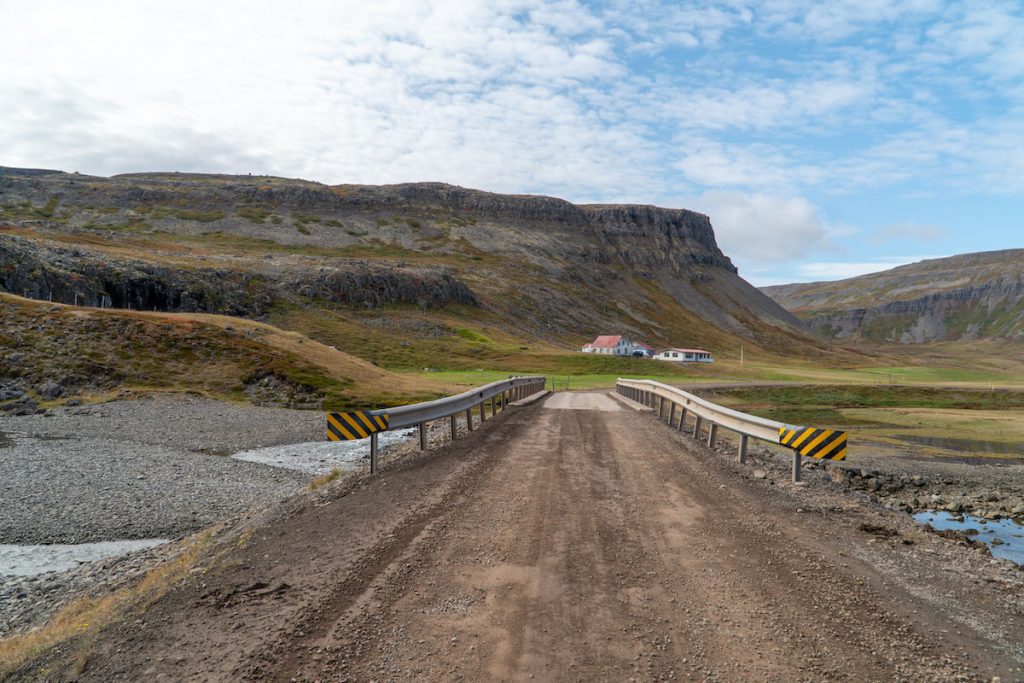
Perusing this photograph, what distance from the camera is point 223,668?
3986 millimetres

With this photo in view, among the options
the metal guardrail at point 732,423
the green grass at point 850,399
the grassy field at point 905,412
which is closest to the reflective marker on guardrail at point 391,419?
the metal guardrail at point 732,423

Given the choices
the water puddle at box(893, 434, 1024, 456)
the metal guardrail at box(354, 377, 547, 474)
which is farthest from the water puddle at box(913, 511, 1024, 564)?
the water puddle at box(893, 434, 1024, 456)

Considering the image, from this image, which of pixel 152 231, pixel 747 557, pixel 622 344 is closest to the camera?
pixel 747 557

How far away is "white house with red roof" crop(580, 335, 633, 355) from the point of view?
109 meters

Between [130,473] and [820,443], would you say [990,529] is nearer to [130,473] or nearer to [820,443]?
[820,443]

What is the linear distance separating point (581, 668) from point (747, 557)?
313cm

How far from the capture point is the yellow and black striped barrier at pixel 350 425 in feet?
34.9

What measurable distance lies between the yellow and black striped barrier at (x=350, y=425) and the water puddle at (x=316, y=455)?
144 inches

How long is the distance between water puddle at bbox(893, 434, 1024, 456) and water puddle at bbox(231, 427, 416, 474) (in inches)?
1009

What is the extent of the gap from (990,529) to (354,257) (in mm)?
122457

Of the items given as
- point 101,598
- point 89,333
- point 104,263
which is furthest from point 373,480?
point 104,263

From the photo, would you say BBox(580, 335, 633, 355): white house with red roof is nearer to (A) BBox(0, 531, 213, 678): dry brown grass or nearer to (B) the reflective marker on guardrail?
(B) the reflective marker on guardrail

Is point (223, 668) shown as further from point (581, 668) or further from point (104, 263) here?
point (104, 263)

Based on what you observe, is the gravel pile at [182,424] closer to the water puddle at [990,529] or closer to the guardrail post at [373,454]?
the guardrail post at [373,454]
